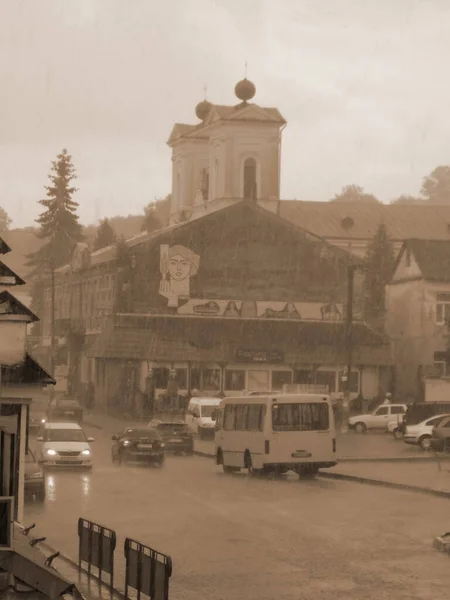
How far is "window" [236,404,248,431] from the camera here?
43.0 m

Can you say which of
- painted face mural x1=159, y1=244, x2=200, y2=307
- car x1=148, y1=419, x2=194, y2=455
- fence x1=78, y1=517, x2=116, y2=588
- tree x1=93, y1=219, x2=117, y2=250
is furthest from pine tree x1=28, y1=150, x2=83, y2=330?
fence x1=78, y1=517, x2=116, y2=588

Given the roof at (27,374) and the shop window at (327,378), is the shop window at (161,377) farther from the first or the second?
the roof at (27,374)

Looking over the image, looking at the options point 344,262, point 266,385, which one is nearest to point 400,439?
point 266,385

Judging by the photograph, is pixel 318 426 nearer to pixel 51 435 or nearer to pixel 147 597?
pixel 51 435

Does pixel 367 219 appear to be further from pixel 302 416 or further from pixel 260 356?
pixel 302 416

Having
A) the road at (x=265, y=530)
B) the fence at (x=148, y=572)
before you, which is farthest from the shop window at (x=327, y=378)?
the fence at (x=148, y=572)

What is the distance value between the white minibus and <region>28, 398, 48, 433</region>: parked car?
1177 centimetres

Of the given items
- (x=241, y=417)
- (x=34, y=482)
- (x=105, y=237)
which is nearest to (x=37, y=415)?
(x=241, y=417)

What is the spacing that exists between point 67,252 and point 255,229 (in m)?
38.6

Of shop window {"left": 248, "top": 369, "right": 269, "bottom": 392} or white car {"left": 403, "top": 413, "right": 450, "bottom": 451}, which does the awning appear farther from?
shop window {"left": 248, "top": 369, "right": 269, "bottom": 392}

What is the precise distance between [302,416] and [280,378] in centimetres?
4031

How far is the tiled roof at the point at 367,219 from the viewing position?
130 meters

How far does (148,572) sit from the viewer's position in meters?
17.3

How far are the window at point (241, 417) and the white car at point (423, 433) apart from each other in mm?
14553
